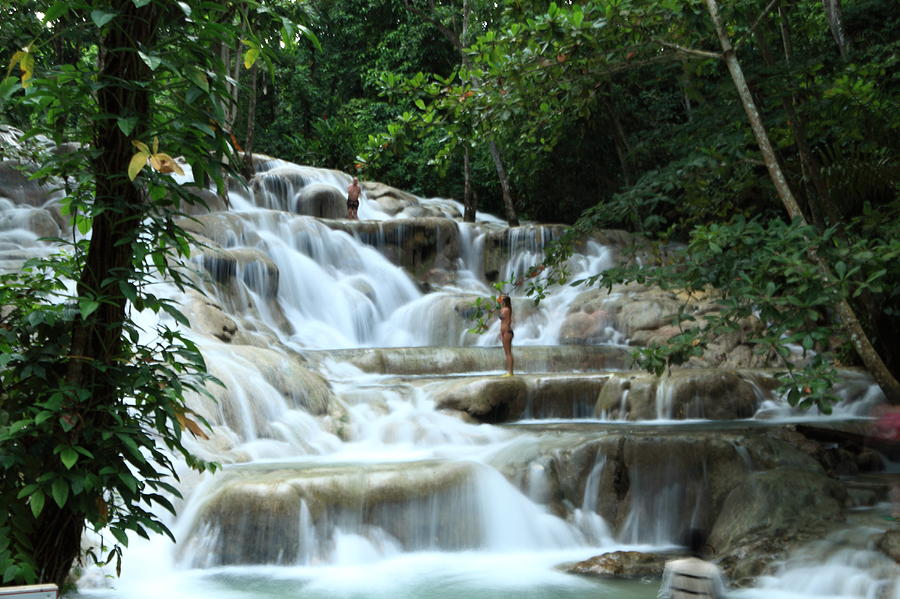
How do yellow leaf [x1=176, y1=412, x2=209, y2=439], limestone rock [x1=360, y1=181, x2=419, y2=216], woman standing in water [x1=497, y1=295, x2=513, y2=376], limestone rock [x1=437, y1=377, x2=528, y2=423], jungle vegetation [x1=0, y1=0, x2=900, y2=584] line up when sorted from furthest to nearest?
limestone rock [x1=360, y1=181, x2=419, y2=216] → woman standing in water [x1=497, y1=295, x2=513, y2=376] → limestone rock [x1=437, y1=377, x2=528, y2=423] → yellow leaf [x1=176, y1=412, x2=209, y2=439] → jungle vegetation [x1=0, y1=0, x2=900, y2=584]

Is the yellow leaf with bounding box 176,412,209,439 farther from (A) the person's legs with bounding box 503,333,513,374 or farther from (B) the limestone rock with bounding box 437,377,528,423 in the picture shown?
(A) the person's legs with bounding box 503,333,513,374

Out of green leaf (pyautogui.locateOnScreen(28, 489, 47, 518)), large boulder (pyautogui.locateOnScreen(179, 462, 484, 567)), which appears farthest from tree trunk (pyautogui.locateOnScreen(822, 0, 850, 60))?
green leaf (pyautogui.locateOnScreen(28, 489, 47, 518))

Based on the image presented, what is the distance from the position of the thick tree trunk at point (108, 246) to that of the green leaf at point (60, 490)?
181mm

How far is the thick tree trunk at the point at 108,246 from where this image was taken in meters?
3.14

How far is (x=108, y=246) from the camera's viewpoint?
3.28 m

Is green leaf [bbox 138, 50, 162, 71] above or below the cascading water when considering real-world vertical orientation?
above

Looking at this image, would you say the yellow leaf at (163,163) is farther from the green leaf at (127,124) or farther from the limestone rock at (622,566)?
the limestone rock at (622,566)

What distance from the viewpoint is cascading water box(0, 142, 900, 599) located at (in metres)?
6.65

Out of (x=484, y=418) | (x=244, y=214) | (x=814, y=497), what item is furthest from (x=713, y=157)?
(x=244, y=214)

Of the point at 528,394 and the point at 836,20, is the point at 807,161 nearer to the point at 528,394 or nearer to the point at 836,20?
the point at 528,394

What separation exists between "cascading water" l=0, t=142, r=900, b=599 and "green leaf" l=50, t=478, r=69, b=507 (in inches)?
35.7

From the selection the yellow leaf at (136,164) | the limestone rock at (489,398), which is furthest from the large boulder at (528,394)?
the yellow leaf at (136,164)

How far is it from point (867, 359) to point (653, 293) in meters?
9.50

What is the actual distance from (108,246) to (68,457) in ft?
2.70
